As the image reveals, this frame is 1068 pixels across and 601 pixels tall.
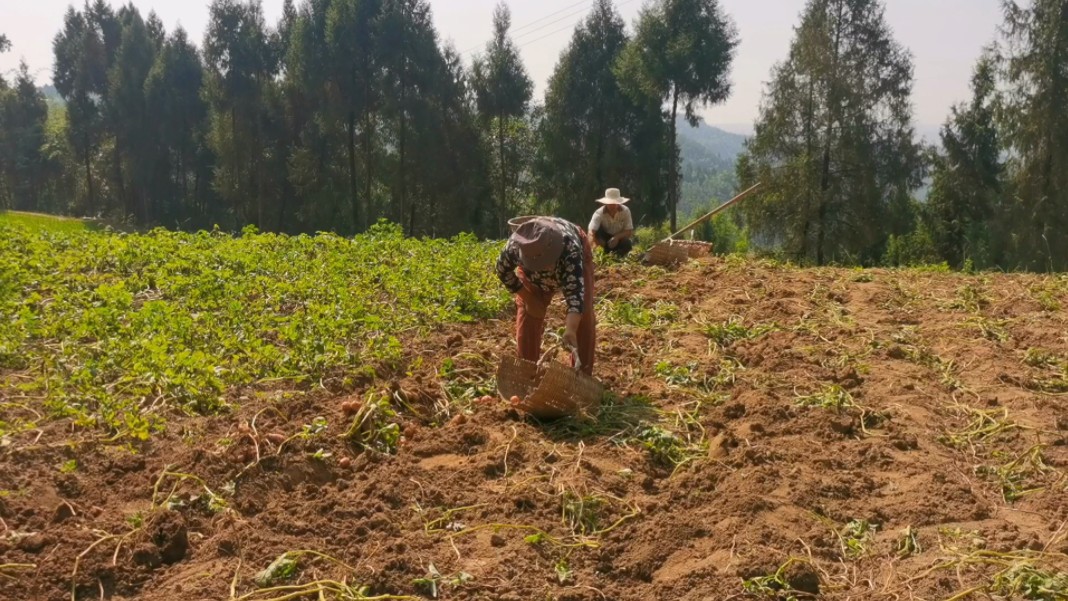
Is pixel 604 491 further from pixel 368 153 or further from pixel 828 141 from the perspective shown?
pixel 368 153

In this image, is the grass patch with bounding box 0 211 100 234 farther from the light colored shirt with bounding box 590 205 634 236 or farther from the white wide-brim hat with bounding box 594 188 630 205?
the white wide-brim hat with bounding box 594 188 630 205

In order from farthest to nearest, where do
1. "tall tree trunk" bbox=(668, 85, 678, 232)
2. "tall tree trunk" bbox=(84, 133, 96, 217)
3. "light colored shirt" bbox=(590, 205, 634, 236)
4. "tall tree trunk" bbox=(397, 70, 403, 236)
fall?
"tall tree trunk" bbox=(84, 133, 96, 217)
"tall tree trunk" bbox=(397, 70, 403, 236)
"tall tree trunk" bbox=(668, 85, 678, 232)
"light colored shirt" bbox=(590, 205, 634, 236)

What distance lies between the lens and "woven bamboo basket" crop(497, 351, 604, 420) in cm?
489

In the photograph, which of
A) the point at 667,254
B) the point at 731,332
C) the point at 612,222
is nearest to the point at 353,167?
the point at 667,254

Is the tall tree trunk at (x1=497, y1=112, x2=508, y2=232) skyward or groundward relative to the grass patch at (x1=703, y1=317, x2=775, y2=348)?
skyward

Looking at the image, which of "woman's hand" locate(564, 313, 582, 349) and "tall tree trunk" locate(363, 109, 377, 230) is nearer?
"woman's hand" locate(564, 313, 582, 349)

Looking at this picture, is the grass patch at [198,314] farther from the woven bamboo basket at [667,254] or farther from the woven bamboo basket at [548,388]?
the woven bamboo basket at [667,254]

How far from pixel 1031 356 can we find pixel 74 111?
3830 centimetres

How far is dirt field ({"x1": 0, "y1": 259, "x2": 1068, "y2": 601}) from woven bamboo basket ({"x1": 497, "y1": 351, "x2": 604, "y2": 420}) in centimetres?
11

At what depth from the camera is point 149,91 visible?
1314 inches

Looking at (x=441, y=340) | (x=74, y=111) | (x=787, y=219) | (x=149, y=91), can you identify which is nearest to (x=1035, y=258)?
(x=787, y=219)

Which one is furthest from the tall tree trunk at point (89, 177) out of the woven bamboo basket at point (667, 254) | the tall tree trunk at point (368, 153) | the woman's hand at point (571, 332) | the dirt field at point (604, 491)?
the woman's hand at point (571, 332)

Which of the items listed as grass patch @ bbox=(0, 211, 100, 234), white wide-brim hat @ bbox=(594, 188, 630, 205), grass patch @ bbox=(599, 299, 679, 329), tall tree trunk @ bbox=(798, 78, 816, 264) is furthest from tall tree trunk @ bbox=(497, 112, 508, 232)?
grass patch @ bbox=(599, 299, 679, 329)

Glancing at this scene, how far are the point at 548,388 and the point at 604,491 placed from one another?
882 millimetres
